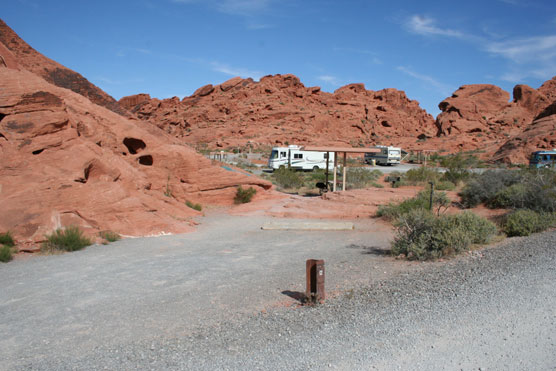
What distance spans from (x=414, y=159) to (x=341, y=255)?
5534 cm

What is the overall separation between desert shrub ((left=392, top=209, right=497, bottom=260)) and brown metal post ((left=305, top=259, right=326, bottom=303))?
289cm

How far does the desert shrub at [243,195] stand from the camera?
1728cm

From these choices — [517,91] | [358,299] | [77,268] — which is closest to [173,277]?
[77,268]

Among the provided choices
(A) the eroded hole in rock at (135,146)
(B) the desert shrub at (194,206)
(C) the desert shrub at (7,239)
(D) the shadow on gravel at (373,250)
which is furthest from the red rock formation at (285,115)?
(C) the desert shrub at (7,239)

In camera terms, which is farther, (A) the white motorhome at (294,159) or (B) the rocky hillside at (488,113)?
(B) the rocky hillside at (488,113)

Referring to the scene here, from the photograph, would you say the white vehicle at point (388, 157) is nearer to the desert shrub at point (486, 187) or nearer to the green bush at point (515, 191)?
the green bush at point (515, 191)

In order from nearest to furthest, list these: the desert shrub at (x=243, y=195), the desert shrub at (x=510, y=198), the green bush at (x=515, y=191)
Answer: the green bush at (x=515, y=191) → the desert shrub at (x=510, y=198) → the desert shrub at (x=243, y=195)

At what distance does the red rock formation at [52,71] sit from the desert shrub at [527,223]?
16265 mm

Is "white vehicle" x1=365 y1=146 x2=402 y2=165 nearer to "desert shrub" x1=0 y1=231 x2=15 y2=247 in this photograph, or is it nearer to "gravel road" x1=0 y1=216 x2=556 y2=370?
"gravel road" x1=0 y1=216 x2=556 y2=370

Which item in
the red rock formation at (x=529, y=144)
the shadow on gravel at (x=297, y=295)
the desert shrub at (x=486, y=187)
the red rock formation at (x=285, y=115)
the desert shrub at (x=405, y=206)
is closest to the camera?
the shadow on gravel at (x=297, y=295)

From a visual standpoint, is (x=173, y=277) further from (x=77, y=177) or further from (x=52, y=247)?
(x=77, y=177)

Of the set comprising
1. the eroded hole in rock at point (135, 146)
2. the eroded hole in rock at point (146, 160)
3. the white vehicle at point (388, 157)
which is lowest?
the eroded hole in rock at point (146, 160)

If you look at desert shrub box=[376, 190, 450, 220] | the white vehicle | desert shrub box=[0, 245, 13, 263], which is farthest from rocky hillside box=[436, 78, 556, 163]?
desert shrub box=[0, 245, 13, 263]

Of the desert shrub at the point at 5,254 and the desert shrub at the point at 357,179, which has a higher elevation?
the desert shrub at the point at 357,179
